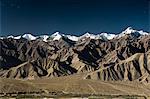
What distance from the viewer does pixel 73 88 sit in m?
198

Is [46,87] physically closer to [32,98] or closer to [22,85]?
[22,85]

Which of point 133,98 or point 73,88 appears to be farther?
point 73,88

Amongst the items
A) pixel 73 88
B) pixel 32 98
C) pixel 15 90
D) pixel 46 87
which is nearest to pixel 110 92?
pixel 73 88

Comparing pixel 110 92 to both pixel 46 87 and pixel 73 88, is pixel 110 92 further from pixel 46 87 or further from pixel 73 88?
pixel 46 87

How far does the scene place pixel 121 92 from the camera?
651ft

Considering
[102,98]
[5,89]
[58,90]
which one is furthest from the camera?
[58,90]

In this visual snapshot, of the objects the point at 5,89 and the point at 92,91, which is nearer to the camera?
the point at 5,89

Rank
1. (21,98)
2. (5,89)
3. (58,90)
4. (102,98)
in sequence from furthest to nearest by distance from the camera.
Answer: (58,90) < (5,89) < (102,98) < (21,98)

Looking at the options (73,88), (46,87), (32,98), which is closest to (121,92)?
(73,88)

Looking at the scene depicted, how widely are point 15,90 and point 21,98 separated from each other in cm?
4347

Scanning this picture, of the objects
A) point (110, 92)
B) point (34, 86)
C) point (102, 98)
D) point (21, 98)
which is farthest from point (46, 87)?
point (21, 98)

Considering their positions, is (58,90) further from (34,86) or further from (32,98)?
(32,98)

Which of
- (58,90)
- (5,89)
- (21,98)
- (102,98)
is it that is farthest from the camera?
(58,90)

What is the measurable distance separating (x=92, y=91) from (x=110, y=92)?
8812 mm
